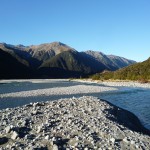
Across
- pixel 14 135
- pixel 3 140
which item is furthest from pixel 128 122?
pixel 3 140

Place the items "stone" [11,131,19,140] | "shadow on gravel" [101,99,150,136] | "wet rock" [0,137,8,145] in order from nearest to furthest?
"wet rock" [0,137,8,145] < "stone" [11,131,19,140] < "shadow on gravel" [101,99,150,136]

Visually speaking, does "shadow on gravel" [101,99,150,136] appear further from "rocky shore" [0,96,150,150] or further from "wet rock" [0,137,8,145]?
"wet rock" [0,137,8,145]

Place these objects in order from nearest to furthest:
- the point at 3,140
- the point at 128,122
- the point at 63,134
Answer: the point at 3,140
the point at 63,134
the point at 128,122

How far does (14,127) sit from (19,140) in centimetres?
214

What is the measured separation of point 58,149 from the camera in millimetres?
17469

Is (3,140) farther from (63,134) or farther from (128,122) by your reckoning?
(128,122)

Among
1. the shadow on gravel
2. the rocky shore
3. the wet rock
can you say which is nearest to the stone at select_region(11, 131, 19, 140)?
the rocky shore

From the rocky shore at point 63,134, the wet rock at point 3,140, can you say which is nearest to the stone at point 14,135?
the rocky shore at point 63,134

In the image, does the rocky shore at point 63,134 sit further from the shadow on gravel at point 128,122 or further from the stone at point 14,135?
the shadow on gravel at point 128,122

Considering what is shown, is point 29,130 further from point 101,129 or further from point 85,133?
point 101,129

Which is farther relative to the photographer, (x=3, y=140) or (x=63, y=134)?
(x=63, y=134)

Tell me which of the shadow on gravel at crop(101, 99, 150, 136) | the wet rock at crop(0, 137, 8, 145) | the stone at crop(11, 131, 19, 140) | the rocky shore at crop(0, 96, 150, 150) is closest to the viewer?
the rocky shore at crop(0, 96, 150, 150)

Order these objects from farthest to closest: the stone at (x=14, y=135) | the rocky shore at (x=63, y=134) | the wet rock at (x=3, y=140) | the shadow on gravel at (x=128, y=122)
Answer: the shadow on gravel at (x=128, y=122) → the stone at (x=14, y=135) → the wet rock at (x=3, y=140) → the rocky shore at (x=63, y=134)

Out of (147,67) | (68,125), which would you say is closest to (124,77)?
(147,67)
